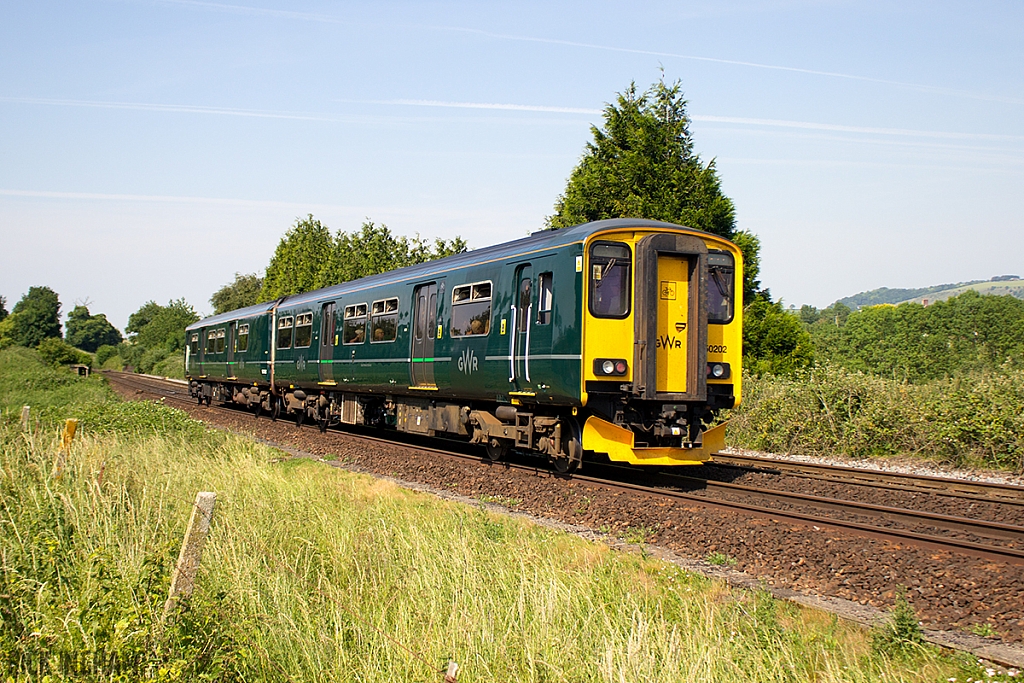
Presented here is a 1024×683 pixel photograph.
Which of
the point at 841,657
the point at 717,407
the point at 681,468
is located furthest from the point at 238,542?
the point at 681,468

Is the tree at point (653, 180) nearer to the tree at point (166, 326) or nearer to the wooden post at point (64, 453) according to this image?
the wooden post at point (64, 453)

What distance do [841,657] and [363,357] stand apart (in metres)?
13.1

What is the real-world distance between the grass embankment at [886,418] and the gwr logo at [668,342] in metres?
5.62

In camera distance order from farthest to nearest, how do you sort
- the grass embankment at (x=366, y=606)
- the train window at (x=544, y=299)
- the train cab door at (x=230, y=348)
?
the train cab door at (x=230, y=348) → the train window at (x=544, y=299) → the grass embankment at (x=366, y=606)

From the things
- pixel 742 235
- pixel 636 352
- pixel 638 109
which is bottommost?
pixel 636 352

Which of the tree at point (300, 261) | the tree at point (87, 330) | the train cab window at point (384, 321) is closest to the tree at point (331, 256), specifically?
the tree at point (300, 261)

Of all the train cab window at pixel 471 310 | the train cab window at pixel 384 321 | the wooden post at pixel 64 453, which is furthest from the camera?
the train cab window at pixel 384 321

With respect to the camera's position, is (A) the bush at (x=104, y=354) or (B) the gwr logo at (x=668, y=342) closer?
(B) the gwr logo at (x=668, y=342)

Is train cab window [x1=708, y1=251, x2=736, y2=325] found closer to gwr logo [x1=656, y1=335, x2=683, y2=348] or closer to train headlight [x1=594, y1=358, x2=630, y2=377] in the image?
gwr logo [x1=656, y1=335, x2=683, y2=348]

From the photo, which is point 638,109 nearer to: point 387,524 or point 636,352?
point 636,352

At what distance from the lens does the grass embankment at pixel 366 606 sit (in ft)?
14.3

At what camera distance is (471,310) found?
1279 cm

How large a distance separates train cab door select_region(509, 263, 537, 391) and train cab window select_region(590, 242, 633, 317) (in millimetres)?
1125

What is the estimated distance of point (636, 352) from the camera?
403 inches
